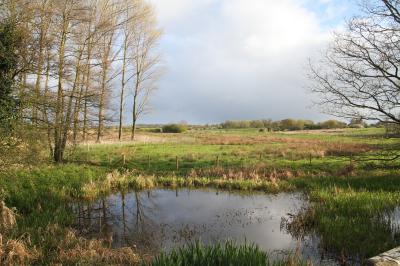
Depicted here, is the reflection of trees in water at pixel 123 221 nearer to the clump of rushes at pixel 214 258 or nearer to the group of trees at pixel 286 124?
the clump of rushes at pixel 214 258

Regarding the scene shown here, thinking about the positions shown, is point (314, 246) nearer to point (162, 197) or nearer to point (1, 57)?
point (162, 197)

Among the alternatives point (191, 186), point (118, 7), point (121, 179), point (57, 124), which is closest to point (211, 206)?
point (191, 186)

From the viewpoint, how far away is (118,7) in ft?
87.3

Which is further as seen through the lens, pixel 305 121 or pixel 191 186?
pixel 305 121

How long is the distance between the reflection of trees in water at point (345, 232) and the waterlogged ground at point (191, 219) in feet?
0.89

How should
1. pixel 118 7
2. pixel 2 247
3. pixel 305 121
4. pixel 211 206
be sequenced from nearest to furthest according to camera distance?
pixel 2 247 → pixel 211 206 → pixel 118 7 → pixel 305 121

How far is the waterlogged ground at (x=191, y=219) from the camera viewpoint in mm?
9633

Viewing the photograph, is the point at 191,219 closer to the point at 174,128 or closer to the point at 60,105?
the point at 60,105

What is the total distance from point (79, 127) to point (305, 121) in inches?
2781

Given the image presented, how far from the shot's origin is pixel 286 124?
8162 centimetres

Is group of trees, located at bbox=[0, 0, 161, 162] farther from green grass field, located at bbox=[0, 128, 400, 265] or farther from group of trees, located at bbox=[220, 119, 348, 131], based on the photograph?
group of trees, located at bbox=[220, 119, 348, 131]

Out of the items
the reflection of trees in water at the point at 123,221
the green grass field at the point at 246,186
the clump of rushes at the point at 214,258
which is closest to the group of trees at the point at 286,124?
the green grass field at the point at 246,186

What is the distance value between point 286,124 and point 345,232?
73.9 m

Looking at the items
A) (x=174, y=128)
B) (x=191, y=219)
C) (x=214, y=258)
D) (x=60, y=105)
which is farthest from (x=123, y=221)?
(x=174, y=128)
